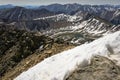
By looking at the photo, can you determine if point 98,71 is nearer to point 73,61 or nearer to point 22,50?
point 73,61

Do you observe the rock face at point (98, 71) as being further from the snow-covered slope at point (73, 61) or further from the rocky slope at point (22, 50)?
the rocky slope at point (22, 50)

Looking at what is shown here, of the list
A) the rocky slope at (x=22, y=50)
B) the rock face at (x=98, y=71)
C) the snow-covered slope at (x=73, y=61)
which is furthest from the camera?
the rocky slope at (x=22, y=50)

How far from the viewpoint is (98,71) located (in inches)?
509

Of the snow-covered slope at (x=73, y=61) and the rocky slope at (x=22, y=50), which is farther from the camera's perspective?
the rocky slope at (x=22, y=50)

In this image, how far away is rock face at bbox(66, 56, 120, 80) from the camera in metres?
12.5

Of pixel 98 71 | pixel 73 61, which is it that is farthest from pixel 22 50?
pixel 98 71

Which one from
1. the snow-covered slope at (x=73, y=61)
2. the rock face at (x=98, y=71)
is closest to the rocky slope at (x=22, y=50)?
the snow-covered slope at (x=73, y=61)

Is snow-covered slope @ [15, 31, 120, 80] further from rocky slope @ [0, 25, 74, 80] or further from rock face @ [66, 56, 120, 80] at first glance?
rocky slope @ [0, 25, 74, 80]

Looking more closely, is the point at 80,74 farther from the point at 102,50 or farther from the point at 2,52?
the point at 2,52

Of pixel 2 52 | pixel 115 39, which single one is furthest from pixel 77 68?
pixel 2 52

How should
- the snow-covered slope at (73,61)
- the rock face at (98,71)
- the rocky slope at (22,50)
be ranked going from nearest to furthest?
the rock face at (98,71), the snow-covered slope at (73,61), the rocky slope at (22,50)

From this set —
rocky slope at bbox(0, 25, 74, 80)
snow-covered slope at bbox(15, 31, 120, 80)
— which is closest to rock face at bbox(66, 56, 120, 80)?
snow-covered slope at bbox(15, 31, 120, 80)

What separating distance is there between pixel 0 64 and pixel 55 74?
→ 583 inches

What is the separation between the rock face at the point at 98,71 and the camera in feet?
41.0
